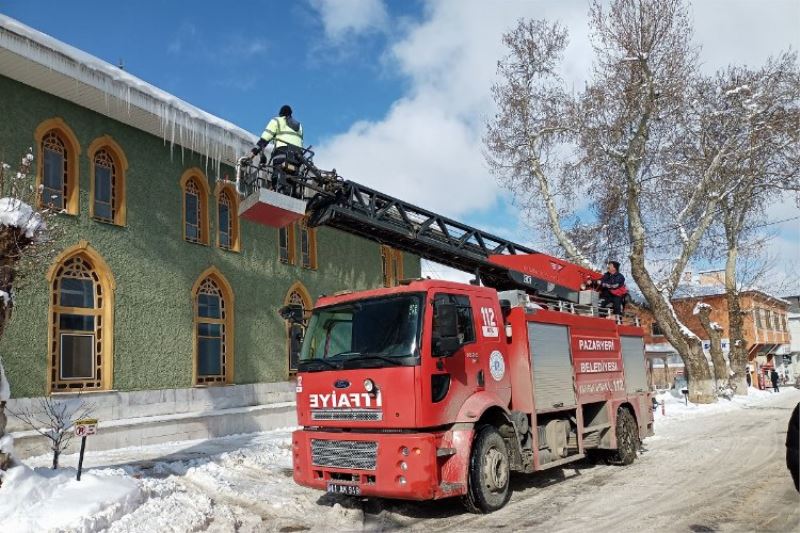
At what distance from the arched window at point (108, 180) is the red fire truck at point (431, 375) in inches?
224

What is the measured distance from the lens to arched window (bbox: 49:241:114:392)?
11.7 m

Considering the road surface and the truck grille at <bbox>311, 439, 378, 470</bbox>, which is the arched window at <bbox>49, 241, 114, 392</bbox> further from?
the road surface

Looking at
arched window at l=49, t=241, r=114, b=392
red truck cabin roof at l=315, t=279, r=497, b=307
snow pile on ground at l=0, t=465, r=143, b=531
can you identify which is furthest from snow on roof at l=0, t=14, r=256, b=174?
snow pile on ground at l=0, t=465, r=143, b=531

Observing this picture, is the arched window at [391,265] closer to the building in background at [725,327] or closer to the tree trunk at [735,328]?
the tree trunk at [735,328]

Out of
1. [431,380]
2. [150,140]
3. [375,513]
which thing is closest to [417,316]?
[431,380]

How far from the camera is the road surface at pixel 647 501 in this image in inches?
255

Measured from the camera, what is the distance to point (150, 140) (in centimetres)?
1397

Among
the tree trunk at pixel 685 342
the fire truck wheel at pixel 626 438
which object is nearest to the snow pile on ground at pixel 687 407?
the tree trunk at pixel 685 342

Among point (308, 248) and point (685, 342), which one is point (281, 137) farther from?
point (685, 342)

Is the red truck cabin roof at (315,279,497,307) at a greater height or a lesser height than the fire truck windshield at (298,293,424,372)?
greater

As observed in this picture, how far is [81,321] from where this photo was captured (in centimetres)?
1216

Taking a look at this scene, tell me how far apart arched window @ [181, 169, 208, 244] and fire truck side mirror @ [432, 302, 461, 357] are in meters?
9.37

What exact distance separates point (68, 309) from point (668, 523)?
415 inches

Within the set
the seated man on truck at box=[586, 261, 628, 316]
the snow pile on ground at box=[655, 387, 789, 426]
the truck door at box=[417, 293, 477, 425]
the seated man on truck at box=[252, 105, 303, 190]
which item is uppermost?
the seated man on truck at box=[252, 105, 303, 190]
